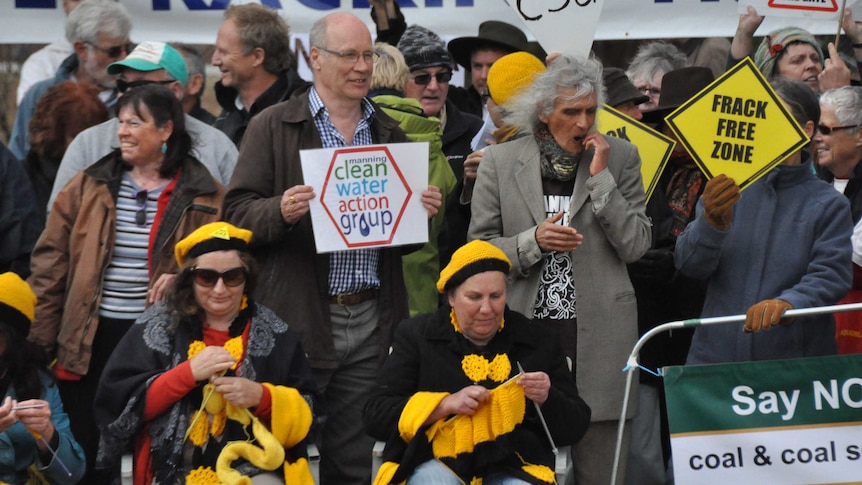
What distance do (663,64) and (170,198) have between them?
11.9ft

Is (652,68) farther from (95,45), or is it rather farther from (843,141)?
(95,45)

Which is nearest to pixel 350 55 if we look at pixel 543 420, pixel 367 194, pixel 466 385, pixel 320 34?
pixel 320 34

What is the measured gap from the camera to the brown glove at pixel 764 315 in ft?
20.3

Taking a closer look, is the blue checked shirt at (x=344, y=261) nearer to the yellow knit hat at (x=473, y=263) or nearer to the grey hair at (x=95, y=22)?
the yellow knit hat at (x=473, y=263)

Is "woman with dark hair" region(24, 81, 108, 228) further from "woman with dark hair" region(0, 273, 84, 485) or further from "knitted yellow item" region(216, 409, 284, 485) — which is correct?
"knitted yellow item" region(216, 409, 284, 485)

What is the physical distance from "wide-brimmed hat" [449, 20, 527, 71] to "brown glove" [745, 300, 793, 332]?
3123 millimetres

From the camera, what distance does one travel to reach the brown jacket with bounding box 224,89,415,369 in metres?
6.64

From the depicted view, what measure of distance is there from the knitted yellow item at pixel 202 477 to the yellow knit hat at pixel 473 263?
123cm

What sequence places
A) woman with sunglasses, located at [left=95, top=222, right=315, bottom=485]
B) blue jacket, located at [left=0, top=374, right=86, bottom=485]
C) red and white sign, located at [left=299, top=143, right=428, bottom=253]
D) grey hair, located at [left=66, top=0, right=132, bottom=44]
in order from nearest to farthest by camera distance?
1. woman with sunglasses, located at [left=95, top=222, right=315, bottom=485]
2. blue jacket, located at [left=0, top=374, right=86, bottom=485]
3. red and white sign, located at [left=299, top=143, right=428, bottom=253]
4. grey hair, located at [left=66, top=0, right=132, bottom=44]

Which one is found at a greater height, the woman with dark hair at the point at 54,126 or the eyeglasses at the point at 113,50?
the eyeglasses at the point at 113,50

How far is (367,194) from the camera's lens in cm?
659

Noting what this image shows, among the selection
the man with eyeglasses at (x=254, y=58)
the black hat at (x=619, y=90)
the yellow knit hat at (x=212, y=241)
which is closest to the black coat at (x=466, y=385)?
the yellow knit hat at (x=212, y=241)

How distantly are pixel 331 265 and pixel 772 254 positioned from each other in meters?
2.02

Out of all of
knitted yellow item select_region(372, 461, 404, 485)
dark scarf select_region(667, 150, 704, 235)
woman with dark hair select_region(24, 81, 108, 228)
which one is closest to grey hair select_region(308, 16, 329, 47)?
woman with dark hair select_region(24, 81, 108, 228)
